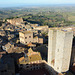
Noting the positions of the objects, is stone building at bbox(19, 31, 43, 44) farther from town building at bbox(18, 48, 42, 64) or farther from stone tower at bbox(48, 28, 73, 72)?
stone tower at bbox(48, 28, 73, 72)

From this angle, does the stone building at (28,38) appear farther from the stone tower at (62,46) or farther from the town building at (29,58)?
the stone tower at (62,46)

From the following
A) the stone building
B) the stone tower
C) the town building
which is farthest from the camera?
the stone building

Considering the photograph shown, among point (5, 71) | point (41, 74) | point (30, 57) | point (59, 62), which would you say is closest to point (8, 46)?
point (30, 57)

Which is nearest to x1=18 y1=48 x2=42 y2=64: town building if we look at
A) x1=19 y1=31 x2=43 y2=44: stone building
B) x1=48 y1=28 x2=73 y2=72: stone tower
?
x1=48 y1=28 x2=73 y2=72: stone tower

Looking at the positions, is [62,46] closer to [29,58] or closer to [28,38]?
[29,58]

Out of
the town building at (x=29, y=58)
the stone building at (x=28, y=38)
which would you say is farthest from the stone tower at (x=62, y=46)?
the stone building at (x=28, y=38)

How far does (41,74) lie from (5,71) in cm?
523

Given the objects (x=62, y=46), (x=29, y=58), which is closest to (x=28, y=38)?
(x=29, y=58)

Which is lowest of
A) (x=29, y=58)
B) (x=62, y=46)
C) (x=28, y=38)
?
(x=29, y=58)

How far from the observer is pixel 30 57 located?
16.2 m

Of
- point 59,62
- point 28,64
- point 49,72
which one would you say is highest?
point 59,62

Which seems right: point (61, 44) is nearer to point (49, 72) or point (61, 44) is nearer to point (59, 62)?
point (59, 62)

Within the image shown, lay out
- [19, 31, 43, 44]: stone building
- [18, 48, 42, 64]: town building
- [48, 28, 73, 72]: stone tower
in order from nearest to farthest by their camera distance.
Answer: [48, 28, 73, 72]: stone tower < [18, 48, 42, 64]: town building < [19, 31, 43, 44]: stone building

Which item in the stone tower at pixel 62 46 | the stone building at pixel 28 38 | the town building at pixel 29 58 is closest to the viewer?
the stone tower at pixel 62 46
